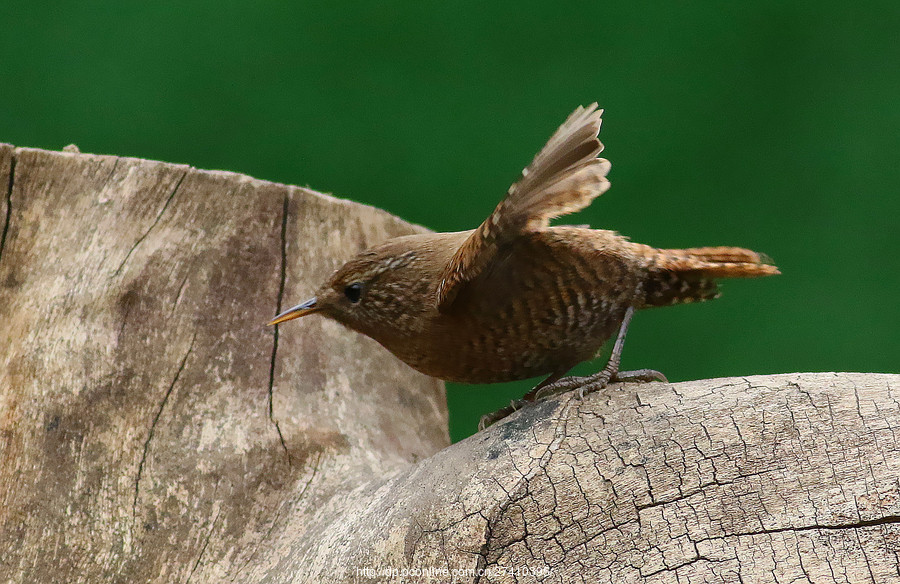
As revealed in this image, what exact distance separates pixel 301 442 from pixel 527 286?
80cm

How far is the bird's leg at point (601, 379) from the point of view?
1604 mm

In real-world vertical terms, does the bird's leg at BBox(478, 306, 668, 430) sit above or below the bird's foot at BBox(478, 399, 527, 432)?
above

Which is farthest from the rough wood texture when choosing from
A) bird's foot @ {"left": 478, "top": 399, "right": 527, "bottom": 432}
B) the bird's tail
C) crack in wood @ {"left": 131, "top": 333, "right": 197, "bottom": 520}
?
the bird's tail

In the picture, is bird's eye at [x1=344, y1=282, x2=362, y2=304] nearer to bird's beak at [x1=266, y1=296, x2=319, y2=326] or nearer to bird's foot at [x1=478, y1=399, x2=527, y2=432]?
bird's beak at [x1=266, y1=296, x2=319, y2=326]

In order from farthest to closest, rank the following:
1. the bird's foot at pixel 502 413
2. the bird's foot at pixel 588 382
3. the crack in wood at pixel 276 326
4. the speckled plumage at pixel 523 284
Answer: the crack in wood at pixel 276 326 < the bird's foot at pixel 502 413 < the bird's foot at pixel 588 382 < the speckled plumage at pixel 523 284

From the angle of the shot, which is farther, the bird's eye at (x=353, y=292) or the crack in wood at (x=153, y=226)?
the crack in wood at (x=153, y=226)

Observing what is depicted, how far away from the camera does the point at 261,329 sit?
2.15 metres

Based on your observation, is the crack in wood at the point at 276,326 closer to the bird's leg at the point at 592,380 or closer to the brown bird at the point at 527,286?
the brown bird at the point at 527,286

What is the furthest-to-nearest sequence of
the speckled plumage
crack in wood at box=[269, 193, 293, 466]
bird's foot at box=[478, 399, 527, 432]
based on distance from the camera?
1. crack in wood at box=[269, 193, 293, 466]
2. bird's foot at box=[478, 399, 527, 432]
3. the speckled plumage

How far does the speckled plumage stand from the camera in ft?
4.88

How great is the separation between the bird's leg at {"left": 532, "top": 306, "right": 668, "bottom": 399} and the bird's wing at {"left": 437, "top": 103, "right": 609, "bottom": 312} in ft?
1.08

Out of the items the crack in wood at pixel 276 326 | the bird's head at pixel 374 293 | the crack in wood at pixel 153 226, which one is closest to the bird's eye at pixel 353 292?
the bird's head at pixel 374 293

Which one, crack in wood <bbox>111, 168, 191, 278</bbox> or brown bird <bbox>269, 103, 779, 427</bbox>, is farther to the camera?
crack in wood <bbox>111, 168, 191, 278</bbox>

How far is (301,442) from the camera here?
2.02m
